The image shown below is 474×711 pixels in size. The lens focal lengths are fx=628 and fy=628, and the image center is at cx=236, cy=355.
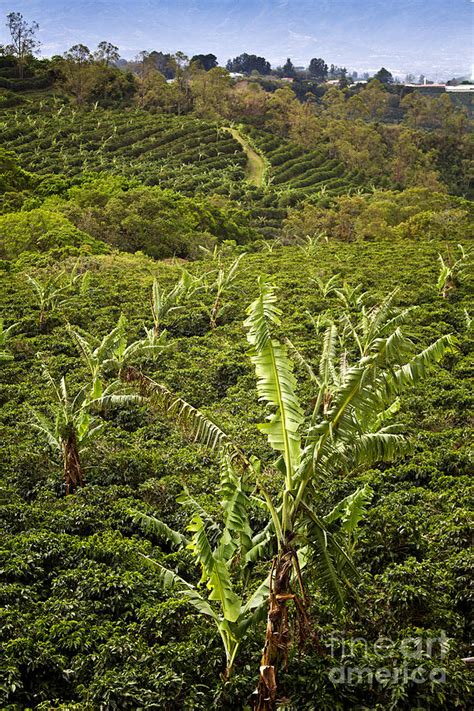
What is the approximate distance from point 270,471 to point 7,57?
220ft

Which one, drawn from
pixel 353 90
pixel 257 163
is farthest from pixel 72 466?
pixel 353 90

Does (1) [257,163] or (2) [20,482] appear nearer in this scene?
(2) [20,482]

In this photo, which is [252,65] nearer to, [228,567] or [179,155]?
[179,155]

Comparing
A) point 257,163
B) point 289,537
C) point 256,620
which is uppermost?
point 257,163

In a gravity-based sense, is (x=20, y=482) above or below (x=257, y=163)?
below

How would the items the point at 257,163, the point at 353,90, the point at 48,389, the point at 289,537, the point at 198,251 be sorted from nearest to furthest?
the point at 289,537
the point at 48,389
the point at 198,251
the point at 257,163
the point at 353,90

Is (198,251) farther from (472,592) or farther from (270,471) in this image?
(472,592)

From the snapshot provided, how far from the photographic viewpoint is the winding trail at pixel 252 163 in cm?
5646

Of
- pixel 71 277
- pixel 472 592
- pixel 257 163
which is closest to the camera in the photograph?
pixel 472 592

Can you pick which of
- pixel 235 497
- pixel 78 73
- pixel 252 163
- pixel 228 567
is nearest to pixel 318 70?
pixel 78 73

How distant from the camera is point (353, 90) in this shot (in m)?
112

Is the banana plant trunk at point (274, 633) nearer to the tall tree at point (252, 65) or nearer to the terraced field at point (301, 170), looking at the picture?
the terraced field at point (301, 170)

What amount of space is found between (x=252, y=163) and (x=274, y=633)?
58.5 metres

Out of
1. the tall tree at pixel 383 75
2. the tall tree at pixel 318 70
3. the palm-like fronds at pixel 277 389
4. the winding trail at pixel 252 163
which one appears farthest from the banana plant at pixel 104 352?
the tall tree at pixel 318 70
